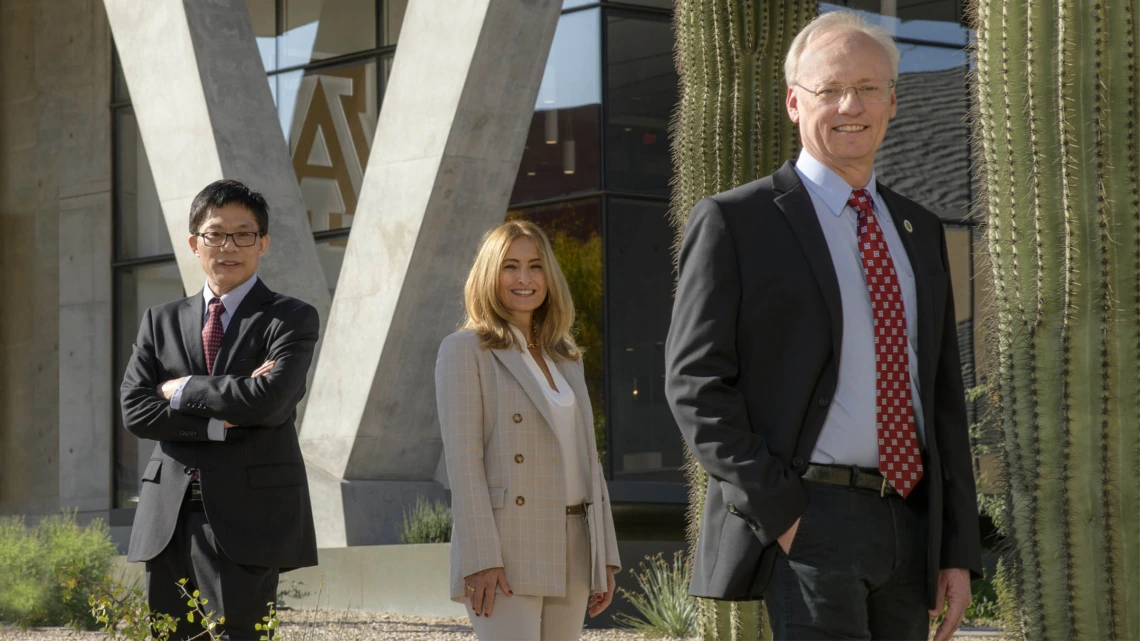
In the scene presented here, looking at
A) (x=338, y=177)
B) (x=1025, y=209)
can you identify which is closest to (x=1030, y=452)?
(x=1025, y=209)

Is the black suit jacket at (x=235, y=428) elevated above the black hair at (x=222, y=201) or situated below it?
below

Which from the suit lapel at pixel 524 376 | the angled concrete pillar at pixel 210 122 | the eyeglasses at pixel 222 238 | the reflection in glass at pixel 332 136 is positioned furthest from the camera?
the reflection in glass at pixel 332 136

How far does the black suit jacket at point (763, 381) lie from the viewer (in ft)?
10.6

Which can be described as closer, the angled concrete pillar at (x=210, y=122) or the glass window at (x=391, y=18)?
the angled concrete pillar at (x=210, y=122)

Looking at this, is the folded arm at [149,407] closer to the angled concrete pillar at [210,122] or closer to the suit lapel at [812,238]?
the suit lapel at [812,238]

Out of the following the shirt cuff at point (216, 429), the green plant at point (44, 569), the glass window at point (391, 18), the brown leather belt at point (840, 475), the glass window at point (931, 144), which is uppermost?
the glass window at point (391, 18)

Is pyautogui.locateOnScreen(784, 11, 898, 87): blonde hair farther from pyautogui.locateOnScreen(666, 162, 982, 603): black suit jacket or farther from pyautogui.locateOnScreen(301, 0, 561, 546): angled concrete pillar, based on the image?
pyautogui.locateOnScreen(301, 0, 561, 546): angled concrete pillar

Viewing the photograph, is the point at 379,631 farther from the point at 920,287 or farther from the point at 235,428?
the point at 920,287

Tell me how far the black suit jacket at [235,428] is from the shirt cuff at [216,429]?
19 millimetres

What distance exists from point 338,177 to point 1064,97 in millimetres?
15394

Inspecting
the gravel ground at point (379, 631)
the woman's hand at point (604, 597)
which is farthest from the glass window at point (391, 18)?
the woman's hand at point (604, 597)

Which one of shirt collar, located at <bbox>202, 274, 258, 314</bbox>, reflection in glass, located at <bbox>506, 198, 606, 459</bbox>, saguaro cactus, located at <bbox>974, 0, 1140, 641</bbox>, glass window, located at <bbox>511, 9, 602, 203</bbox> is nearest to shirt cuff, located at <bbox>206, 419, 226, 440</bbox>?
shirt collar, located at <bbox>202, 274, 258, 314</bbox>

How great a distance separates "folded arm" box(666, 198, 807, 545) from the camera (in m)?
3.19

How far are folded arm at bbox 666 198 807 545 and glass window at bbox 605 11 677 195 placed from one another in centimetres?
1301
